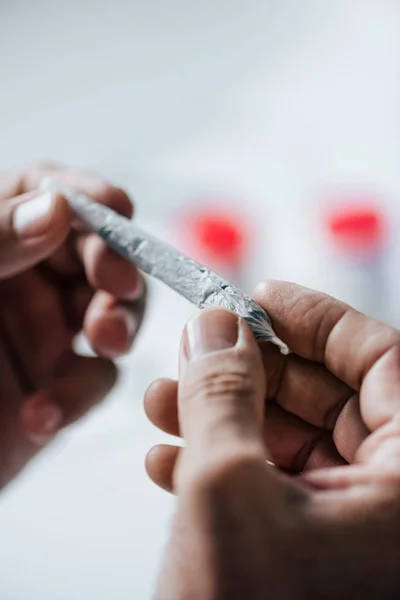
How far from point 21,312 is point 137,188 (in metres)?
0.36

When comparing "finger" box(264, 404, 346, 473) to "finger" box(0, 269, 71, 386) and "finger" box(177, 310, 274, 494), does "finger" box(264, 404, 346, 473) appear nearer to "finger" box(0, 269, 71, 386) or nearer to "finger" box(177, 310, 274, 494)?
"finger" box(177, 310, 274, 494)

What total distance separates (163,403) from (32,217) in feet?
0.70

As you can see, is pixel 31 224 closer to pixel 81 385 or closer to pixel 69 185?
pixel 69 185

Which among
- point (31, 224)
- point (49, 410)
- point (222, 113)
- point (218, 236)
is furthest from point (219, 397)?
point (222, 113)

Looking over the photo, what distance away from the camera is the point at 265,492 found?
0.95ft

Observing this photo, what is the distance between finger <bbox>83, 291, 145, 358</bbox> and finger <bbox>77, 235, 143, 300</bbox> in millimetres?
19

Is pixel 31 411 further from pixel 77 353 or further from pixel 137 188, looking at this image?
pixel 137 188

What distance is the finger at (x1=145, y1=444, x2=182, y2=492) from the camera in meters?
0.46

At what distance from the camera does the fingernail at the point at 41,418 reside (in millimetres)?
688

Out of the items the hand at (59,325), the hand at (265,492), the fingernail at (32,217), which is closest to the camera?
the hand at (265,492)

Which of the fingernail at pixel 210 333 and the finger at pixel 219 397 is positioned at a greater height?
the fingernail at pixel 210 333

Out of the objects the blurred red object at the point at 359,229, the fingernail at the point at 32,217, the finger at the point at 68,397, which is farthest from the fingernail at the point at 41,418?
the blurred red object at the point at 359,229

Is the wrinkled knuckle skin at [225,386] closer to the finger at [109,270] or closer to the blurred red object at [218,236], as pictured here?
the finger at [109,270]

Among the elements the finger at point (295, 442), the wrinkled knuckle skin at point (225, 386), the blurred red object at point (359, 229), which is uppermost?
the wrinkled knuckle skin at point (225, 386)
